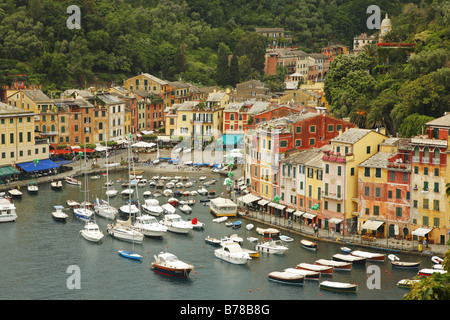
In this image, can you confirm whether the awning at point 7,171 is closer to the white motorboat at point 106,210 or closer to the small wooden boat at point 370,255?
the white motorboat at point 106,210

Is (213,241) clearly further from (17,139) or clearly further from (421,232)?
(17,139)

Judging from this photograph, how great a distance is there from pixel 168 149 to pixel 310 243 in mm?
45397

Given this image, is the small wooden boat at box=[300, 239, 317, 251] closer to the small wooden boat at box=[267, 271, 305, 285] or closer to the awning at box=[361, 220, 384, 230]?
the awning at box=[361, 220, 384, 230]

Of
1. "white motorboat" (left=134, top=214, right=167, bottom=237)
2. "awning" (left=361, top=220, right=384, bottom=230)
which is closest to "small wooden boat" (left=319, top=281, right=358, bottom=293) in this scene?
"awning" (left=361, top=220, right=384, bottom=230)

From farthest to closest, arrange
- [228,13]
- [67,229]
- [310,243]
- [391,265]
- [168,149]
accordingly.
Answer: [228,13] → [168,149] → [67,229] → [310,243] → [391,265]

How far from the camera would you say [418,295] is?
23281mm

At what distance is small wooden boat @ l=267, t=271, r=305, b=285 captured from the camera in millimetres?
51094

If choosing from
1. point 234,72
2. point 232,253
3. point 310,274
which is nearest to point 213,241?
point 232,253

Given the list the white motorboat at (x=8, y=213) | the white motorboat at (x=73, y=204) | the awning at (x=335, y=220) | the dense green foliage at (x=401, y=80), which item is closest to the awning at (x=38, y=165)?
the white motorboat at (x=73, y=204)

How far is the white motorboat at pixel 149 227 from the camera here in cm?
6312

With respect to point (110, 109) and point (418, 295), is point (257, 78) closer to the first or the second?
point (110, 109)

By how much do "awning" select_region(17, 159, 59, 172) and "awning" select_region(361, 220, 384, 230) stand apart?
40991 millimetres
